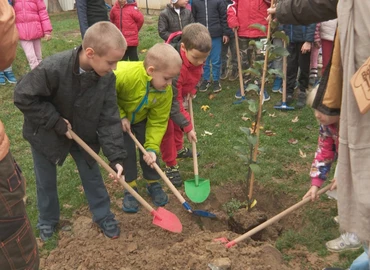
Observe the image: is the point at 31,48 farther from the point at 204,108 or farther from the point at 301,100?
the point at 301,100

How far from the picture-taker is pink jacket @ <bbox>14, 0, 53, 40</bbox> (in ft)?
22.7

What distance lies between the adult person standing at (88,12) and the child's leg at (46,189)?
3.44m

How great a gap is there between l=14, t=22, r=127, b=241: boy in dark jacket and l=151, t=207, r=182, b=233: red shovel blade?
0.38 metres

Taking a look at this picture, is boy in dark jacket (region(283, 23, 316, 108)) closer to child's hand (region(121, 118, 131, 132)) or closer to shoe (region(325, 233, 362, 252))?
shoe (region(325, 233, 362, 252))

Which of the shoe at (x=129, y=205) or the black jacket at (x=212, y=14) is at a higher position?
the black jacket at (x=212, y=14)

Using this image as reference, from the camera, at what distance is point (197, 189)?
13.4 ft

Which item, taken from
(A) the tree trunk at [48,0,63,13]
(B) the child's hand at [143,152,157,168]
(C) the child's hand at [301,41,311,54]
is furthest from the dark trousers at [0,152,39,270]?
(A) the tree trunk at [48,0,63,13]

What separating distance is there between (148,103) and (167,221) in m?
1.04

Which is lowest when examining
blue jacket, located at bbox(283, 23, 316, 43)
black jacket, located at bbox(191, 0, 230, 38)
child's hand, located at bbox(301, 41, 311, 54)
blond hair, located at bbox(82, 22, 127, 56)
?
child's hand, located at bbox(301, 41, 311, 54)

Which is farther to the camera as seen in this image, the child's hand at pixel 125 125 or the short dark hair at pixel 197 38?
the short dark hair at pixel 197 38

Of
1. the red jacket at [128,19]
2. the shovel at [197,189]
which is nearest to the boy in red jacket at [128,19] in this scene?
the red jacket at [128,19]

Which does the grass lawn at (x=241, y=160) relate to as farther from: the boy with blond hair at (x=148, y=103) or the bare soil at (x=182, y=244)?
the boy with blond hair at (x=148, y=103)

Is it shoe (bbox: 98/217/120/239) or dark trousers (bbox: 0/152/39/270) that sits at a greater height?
dark trousers (bbox: 0/152/39/270)

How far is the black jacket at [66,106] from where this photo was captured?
2932 millimetres
